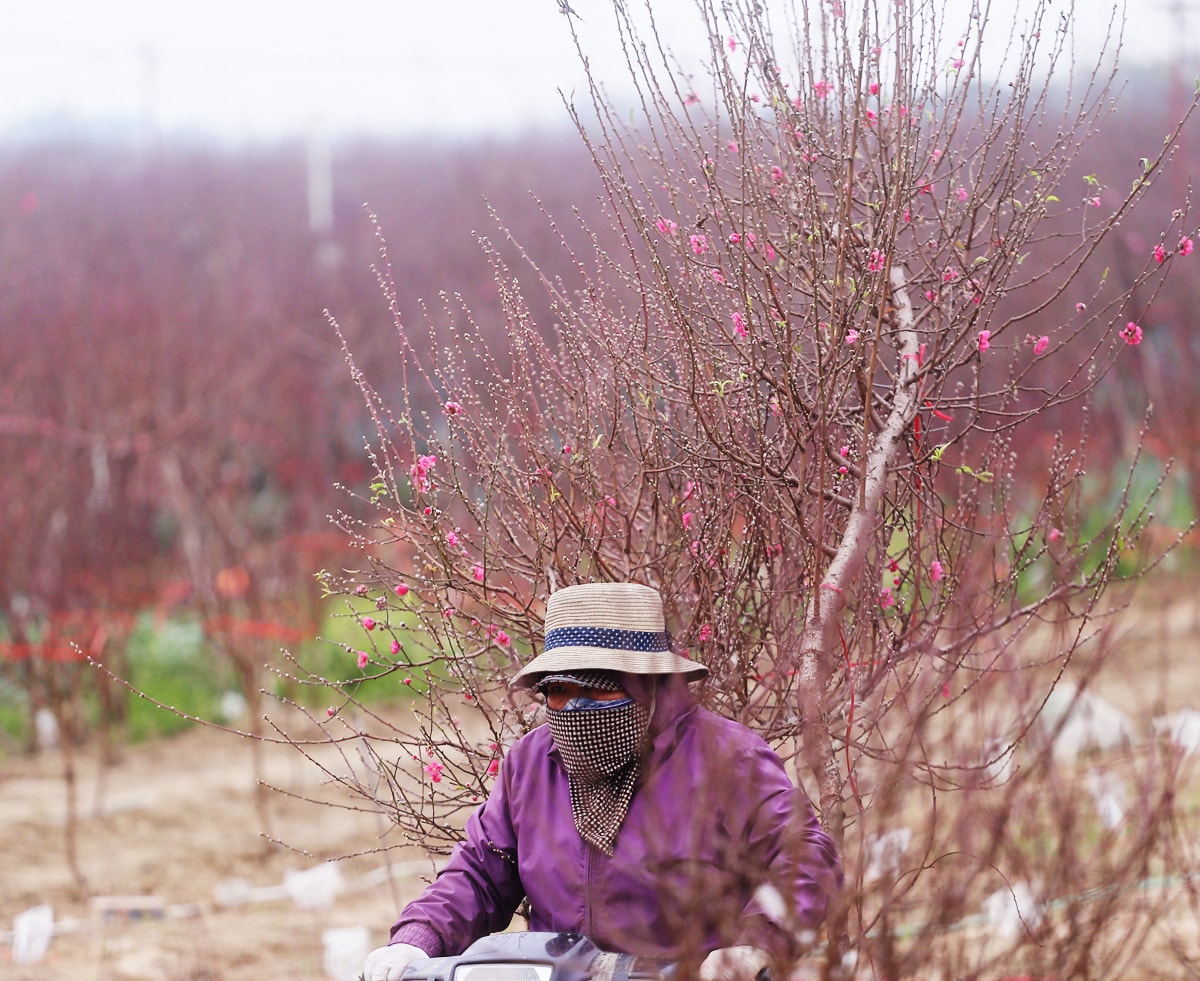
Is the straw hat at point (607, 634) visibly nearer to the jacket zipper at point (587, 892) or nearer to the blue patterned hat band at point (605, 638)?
the blue patterned hat band at point (605, 638)

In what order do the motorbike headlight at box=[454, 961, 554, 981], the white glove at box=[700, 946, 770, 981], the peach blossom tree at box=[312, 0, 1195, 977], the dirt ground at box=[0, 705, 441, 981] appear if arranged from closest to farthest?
the white glove at box=[700, 946, 770, 981]
the motorbike headlight at box=[454, 961, 554, 981]
the peach blossom tree at box=[312, 0, 1195, 977]
the dirt ground at box=[0, 705, 441, 981]

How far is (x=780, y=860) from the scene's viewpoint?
7.68 ft

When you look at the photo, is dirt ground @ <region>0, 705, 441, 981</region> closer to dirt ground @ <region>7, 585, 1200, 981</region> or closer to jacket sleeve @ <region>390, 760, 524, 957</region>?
dirt ground @ <region>7, 585, 1200, 981</region>

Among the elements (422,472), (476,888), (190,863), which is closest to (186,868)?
(190,863)

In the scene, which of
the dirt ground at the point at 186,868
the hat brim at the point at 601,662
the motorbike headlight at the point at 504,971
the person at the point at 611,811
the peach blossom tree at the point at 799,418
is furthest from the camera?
the dirt ground at the point at 186,868

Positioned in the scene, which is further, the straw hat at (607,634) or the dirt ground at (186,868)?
the dirt ground at (186,868)

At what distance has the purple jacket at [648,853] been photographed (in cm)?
240

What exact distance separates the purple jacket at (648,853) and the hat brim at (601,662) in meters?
0.08

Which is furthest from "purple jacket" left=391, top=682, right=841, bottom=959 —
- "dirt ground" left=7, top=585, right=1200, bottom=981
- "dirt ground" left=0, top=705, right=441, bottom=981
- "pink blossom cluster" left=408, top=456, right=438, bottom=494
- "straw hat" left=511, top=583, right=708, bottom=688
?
"dirt ground" left=0, top=705, right=441, bottom=981

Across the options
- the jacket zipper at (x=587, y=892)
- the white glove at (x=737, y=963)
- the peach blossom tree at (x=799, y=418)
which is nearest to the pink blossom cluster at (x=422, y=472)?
the peach blossom tree at (x=799, y=418)

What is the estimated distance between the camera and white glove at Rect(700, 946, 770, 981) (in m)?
2.13

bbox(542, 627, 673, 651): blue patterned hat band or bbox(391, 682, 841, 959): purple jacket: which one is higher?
bbox(542, 627, 673, 651): blue patterned hat band

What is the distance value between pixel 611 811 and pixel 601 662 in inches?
12.2

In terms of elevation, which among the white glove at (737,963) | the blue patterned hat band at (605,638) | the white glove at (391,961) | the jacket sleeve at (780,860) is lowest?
the white glove at (391,961)
